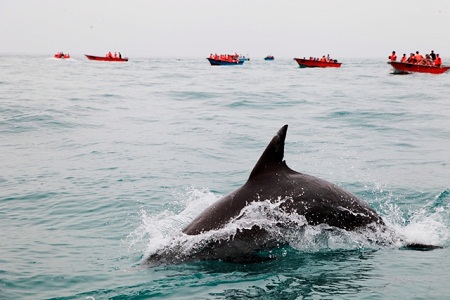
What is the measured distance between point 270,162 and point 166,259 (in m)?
1.77

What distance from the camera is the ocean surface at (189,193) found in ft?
19.5

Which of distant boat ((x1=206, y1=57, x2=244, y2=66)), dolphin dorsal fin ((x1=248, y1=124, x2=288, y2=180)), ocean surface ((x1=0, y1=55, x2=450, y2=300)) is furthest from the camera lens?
distant boat ((x1=206, y1=57, x2=244, y2=66))

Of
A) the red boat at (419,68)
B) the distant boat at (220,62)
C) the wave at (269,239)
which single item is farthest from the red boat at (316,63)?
the wave at (269,239)

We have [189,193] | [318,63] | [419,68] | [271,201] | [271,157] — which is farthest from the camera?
[318,63]

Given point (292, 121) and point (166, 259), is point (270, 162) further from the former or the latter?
point (292, 121)

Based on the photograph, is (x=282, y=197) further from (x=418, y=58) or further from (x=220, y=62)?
(x=220, y=62)

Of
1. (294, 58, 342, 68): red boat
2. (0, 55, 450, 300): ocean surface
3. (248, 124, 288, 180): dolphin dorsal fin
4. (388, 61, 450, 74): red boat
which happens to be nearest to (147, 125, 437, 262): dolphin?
(248, 124, 288, 180): dolphin dorsal fin

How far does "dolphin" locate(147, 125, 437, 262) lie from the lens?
6551 millimetres

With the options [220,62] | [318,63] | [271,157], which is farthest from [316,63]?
[271,157]

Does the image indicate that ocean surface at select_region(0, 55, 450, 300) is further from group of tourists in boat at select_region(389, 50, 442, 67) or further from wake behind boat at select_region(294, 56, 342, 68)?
wake behind boat at select_region(294, 56, 342, 68)

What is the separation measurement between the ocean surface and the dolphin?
0.18m

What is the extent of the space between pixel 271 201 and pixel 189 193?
155 inches

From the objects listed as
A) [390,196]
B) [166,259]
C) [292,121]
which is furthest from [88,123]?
[166,259]

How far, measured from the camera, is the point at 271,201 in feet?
21.9
